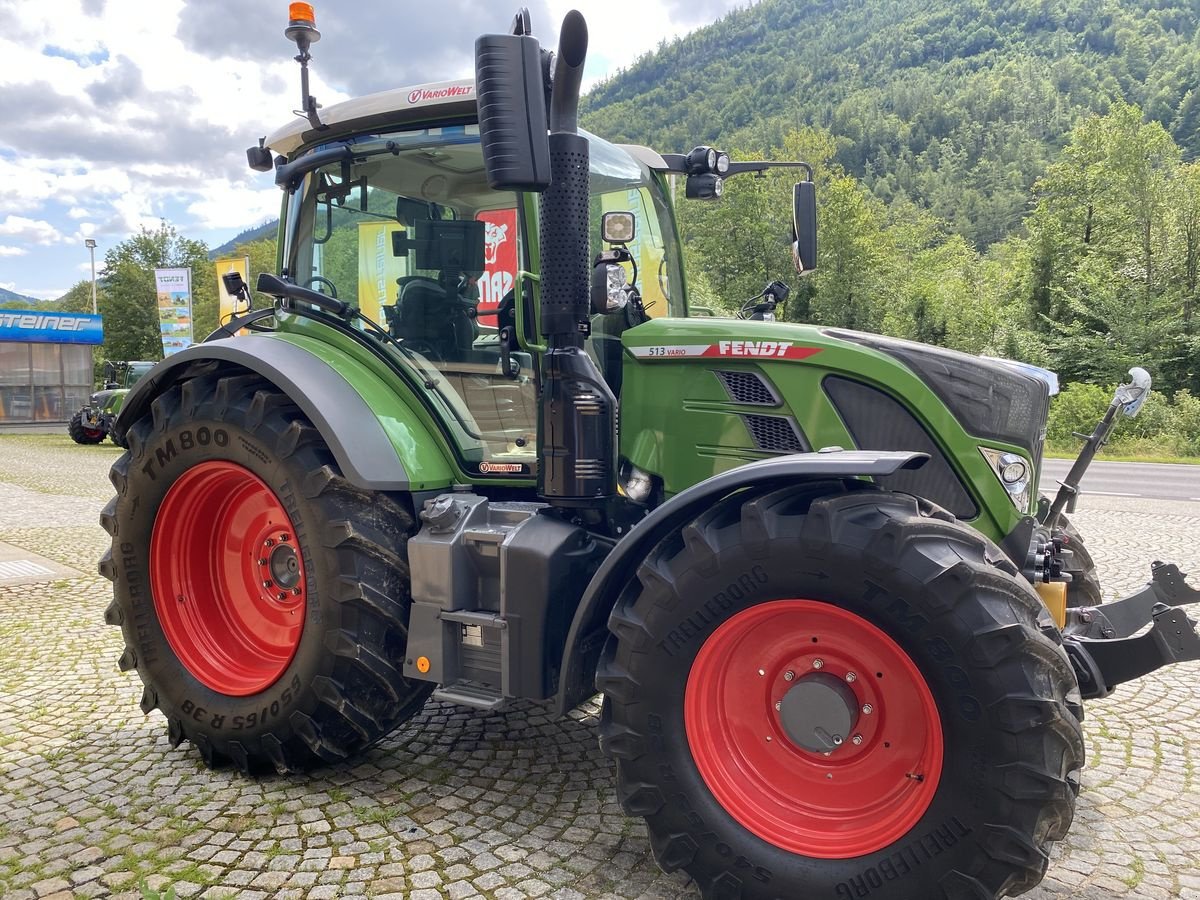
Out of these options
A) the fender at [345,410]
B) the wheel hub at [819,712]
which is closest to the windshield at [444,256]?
the fender at [345,410]

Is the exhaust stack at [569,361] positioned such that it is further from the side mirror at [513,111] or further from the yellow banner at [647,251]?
the yellow banner at [647,251]

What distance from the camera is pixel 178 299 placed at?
2355 cm

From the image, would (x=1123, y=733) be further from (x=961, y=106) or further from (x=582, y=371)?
(x=961, y=106)

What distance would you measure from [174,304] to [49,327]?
776 cm

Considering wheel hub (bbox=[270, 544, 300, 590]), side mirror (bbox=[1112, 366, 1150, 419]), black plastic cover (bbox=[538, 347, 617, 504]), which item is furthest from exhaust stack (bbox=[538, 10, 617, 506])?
side mirror (bbox=[1112, 366, 1150, 419])

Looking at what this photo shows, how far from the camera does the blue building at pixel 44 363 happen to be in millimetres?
27453

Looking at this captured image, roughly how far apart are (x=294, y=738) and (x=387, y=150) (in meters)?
2.26

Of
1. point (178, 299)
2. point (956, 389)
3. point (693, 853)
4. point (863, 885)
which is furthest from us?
point (178, 299)

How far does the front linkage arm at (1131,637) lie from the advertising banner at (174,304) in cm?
2459

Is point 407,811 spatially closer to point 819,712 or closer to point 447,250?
point 819,712

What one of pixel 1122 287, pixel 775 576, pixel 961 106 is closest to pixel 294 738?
pixel 775 576

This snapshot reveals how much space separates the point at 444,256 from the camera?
11.0ft

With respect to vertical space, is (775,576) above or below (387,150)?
below

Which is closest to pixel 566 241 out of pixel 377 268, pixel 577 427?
pixel 577 427
